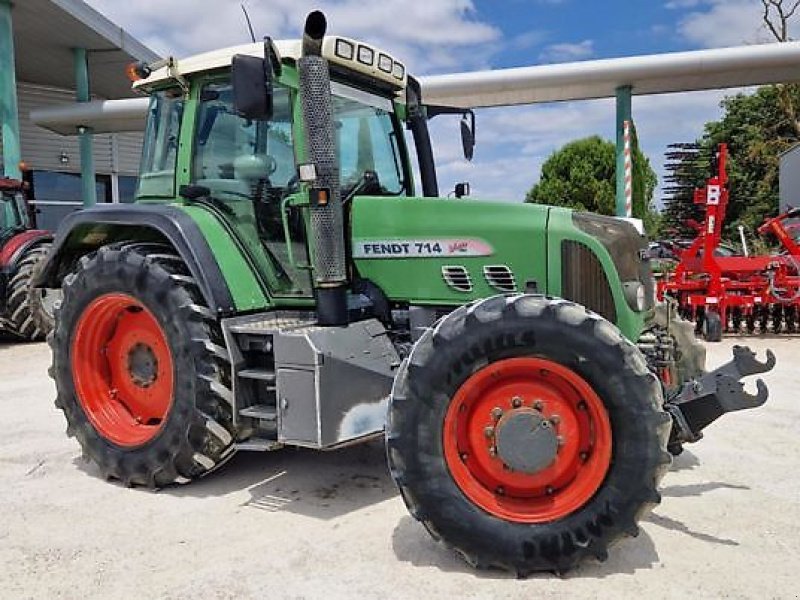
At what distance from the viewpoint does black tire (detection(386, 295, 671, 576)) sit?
9.79ft

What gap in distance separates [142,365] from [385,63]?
2.36 m

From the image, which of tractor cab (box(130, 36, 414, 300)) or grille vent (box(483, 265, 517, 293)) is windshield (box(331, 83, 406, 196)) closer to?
tractor cab (box(130, 36, 414, 300))

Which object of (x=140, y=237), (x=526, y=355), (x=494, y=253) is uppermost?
(x=140, y=237)

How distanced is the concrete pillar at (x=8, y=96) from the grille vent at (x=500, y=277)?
11.7m

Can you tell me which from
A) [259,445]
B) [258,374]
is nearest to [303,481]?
[259,445]

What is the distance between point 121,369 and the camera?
15.4ft

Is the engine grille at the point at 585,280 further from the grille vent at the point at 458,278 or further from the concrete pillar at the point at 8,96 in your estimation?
the concrete pillar at the point at 8,96

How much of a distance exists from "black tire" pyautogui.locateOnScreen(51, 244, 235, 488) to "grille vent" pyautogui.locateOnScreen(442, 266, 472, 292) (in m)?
1.29

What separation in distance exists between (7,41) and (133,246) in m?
11.1

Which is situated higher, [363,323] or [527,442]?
[363,323]

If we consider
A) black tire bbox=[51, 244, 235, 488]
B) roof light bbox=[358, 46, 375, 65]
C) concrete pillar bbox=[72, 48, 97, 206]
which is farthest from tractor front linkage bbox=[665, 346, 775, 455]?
concrete pillar bbox=[72, 48, 97, 206]

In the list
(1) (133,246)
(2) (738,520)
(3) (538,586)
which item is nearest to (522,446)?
(3) (538,586)

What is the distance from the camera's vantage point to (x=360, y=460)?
4809 millimetres

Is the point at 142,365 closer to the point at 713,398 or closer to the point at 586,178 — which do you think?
the point at 713,398
